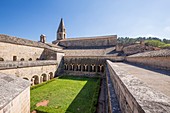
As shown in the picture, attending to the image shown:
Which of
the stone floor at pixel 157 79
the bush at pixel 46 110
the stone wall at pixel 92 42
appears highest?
the stone wall at pixel 92 42

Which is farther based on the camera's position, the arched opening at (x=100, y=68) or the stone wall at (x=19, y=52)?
the arched opening at (x=100, y=68)

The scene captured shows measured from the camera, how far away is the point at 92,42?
3212 centimetres

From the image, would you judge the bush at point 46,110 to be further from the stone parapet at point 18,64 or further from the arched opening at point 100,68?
the arched opening at point 100,68

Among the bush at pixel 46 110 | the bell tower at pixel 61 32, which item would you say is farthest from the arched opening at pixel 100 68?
the bell tower at pixel 61 32

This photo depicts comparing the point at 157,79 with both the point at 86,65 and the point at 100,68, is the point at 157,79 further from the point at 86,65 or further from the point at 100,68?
the point at 86,65

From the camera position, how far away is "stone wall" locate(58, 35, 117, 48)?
98.9 feet

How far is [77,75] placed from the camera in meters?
23.8

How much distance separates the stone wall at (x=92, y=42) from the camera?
3015cm

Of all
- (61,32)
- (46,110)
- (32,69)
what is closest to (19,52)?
(32,69)

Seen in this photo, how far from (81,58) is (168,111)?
74.9 feet

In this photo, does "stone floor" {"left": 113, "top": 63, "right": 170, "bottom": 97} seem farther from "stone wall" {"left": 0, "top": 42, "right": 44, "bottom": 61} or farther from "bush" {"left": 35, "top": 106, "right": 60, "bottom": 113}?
"stone wall" {"left": 0, "top": 42, "right": 44, "bottom": 61}

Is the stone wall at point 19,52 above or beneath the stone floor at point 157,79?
above

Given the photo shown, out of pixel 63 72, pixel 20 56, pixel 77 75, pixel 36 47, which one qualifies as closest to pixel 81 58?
pixel 77 75

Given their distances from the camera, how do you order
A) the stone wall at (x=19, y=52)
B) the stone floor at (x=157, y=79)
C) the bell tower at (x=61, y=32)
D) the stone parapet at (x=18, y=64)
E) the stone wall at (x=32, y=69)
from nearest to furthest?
1. the stone floor at (x=157, y=79)
2. the stone parapet at (x=18, y=64)
3. the stone wall at (x=32, y=69)
4. the stone wall at (x=19, y=52)
5. the bell tower at (x=61, y=32)
